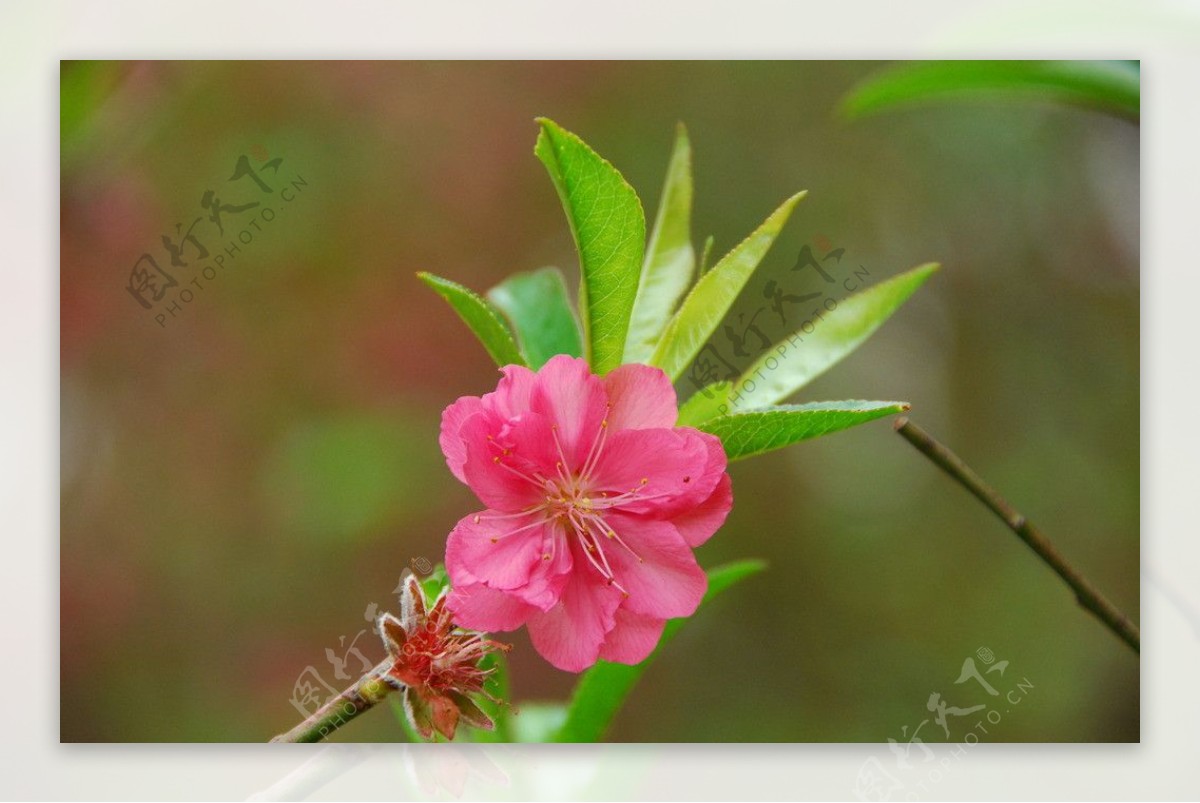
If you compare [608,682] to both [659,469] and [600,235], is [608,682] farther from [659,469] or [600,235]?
[600,235]

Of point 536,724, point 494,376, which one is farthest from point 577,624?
point 494,376

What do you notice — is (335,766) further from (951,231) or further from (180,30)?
(951,231)

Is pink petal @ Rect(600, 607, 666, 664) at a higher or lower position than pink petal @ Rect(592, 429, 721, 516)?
lower

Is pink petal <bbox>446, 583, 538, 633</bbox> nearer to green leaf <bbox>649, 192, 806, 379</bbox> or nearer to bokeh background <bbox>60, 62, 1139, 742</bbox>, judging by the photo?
green leaf <bbox>649, 192, 806, 379</bbox>

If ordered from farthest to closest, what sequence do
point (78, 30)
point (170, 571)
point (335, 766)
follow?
point (170, 571)
point (78, 30)
point (335, 766)

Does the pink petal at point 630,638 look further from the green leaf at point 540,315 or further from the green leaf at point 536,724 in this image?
the green leaf at point 536,724

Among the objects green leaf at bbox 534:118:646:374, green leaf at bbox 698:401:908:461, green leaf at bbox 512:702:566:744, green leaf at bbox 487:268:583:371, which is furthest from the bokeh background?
green leaf at bbox 698:401:908:461

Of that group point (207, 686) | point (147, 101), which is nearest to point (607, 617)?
point (207, 686)

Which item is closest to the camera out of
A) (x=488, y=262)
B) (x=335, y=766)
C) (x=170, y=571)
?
(x=335, y=766)
